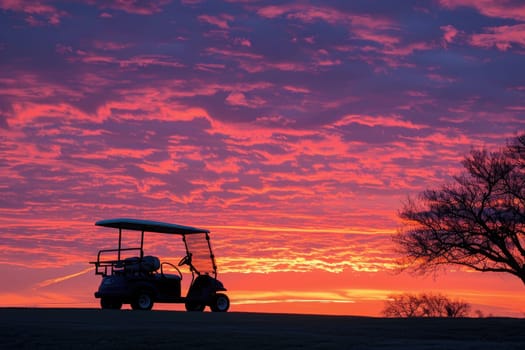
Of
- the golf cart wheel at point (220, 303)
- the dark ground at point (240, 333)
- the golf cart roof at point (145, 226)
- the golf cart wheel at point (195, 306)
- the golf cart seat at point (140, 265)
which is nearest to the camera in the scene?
the dark ground at point (240, 333)

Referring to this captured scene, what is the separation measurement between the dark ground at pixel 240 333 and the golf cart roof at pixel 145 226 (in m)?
6.06

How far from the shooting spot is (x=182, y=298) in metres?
30.2

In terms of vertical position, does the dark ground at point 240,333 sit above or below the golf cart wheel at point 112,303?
below

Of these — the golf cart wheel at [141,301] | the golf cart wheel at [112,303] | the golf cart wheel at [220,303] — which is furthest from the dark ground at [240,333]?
the golf cart wheel at [220,303]

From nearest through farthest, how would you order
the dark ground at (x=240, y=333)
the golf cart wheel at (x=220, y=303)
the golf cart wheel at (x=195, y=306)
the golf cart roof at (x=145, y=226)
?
the dark ground at (x=240, y=333) < the golf cart roof at (x=145, y=226) < the golf cart wheel at (x=220, y=303) < the golf cart wheel at (x=195, y=306)

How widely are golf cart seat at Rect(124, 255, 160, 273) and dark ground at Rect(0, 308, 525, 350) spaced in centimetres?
643

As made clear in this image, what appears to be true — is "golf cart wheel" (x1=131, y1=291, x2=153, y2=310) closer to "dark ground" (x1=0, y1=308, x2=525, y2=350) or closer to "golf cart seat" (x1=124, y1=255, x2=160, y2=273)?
"golf cart seat" (x1=124, y1=255, x2=160, y2=273)

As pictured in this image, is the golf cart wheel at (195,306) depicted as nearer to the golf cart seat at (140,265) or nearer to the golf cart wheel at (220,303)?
the golf cart wheel at (220,303)

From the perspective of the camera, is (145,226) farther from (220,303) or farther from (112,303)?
(220,303)

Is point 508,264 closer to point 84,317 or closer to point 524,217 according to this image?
point 524,217

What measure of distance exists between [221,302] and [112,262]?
4382mm

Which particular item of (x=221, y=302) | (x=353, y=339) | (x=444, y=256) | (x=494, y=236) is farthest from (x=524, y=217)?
(x=353, y=339)

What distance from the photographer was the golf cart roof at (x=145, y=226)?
28.7m

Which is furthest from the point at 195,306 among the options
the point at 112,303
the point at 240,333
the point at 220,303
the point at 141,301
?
the point at 240,333
